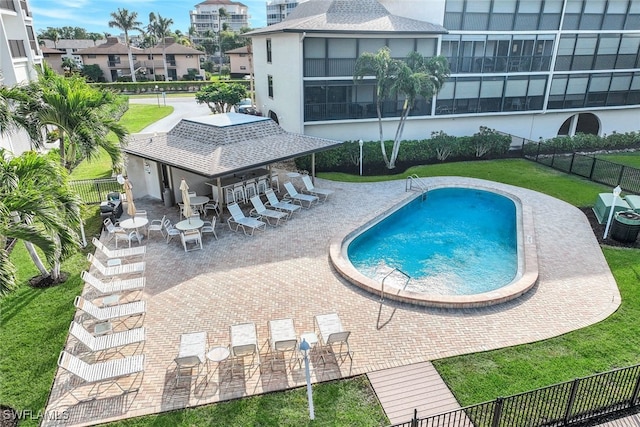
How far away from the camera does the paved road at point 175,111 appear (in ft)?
111

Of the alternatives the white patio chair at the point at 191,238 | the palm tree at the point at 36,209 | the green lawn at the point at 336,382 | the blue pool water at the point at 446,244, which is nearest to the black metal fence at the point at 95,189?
the white patio chair at the point at 191,238

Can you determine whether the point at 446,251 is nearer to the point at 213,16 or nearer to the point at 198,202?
the point at 198,202

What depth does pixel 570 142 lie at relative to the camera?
2666 centimetres

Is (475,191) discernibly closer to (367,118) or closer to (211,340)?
(367,118)

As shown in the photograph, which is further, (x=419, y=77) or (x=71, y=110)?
(x=419, y=77)

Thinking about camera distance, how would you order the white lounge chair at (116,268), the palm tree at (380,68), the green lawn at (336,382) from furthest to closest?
the palm tree at (380,68) → the white lounge chair at (116,268) → the green lawn at (336,382)

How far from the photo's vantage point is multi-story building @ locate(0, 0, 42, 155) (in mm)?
25484

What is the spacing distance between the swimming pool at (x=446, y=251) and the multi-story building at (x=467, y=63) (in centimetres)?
799

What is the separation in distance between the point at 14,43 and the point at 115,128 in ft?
67.2

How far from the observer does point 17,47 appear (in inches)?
1120

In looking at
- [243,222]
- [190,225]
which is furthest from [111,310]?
[243,222]

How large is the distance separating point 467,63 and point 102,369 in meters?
25.4

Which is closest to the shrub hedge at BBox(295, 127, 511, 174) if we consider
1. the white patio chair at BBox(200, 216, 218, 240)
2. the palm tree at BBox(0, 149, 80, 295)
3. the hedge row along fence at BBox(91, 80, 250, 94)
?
the white patio chair at BBox(200, 216, 218, 240)

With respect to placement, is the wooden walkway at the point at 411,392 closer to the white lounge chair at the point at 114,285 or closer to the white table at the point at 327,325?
the white table at the point at 327,325
